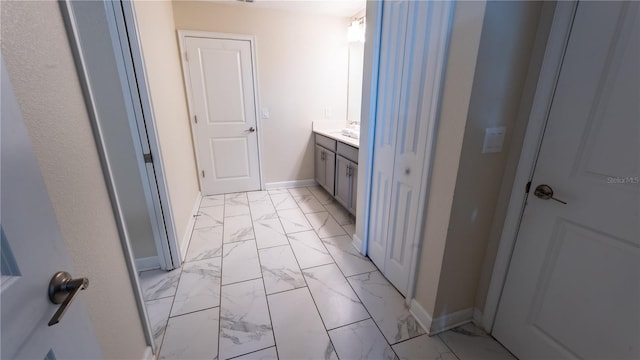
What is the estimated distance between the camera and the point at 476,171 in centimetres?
128

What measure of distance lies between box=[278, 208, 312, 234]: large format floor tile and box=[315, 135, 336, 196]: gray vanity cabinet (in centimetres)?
52

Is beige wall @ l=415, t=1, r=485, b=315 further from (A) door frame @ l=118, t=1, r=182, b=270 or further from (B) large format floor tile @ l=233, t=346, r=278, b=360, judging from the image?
(A) door frame @ l=118, t=1, r=182, b=270

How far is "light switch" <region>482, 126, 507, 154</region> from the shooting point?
1.23 meters

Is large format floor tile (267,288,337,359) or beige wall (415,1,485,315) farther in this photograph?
large format floor tile (267,288,337,359)

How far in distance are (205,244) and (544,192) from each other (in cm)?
244

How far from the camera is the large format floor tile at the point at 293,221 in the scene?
8.88 ft

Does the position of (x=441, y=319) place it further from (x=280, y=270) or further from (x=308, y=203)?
(x=308, y=203)

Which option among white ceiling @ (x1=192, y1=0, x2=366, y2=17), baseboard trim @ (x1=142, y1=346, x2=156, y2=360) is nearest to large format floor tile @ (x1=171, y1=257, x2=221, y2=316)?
baseboard trim @ (x1=142, y1=346, x2=156, y2=360)

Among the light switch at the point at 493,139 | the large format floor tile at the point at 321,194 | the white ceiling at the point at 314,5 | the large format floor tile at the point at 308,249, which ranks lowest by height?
the large format floor tile at the point at 308,249

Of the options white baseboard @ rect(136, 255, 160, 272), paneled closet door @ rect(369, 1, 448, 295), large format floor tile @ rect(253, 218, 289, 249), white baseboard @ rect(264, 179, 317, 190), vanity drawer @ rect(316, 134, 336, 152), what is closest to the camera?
paneled closet door @ rect(369, 1, 448, 295)

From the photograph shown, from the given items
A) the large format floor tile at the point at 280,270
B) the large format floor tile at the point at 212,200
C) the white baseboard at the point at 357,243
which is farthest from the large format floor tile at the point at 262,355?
the large format floor tile at the point at 212,200

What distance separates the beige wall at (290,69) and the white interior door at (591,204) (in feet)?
9.42

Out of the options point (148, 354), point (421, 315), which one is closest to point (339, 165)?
point (421, 315)

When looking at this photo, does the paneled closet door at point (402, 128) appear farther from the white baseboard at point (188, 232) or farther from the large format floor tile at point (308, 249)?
the white baseboard at point (188, 232)
